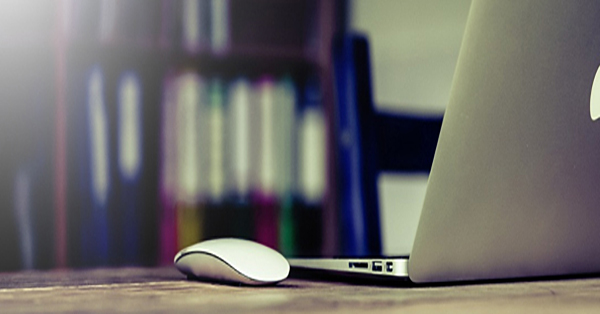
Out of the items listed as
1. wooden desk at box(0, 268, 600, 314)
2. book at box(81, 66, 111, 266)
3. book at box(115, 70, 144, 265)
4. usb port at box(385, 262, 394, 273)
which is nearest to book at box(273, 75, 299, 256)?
book at box(115, 70, 144, 265)

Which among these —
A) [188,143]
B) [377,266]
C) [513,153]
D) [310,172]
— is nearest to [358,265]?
[377,266]

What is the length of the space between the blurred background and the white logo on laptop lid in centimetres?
132

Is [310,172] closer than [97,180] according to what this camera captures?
No

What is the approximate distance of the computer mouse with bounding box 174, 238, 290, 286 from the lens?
0.63 metres

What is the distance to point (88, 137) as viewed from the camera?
7.01ft

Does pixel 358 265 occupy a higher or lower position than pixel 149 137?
higher

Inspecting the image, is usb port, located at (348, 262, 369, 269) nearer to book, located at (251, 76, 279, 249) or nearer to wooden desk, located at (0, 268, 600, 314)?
wooden desk, located at (0, 268, 600, 314)

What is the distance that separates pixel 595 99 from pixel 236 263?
0.36 metres

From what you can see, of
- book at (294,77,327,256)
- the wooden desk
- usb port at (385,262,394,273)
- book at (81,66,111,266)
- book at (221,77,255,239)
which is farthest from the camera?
book at (294,77,327,256)

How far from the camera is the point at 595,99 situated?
64 cm

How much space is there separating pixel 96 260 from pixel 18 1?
842 mm

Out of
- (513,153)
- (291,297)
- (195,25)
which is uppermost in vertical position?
(195,25)

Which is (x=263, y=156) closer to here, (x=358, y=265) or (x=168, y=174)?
(x=168, y=174)

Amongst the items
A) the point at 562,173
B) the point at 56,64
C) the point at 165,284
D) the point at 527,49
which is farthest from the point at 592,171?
the point at 56,64
